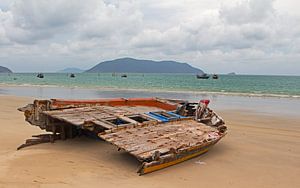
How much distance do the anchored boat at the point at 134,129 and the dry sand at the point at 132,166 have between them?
0.31m

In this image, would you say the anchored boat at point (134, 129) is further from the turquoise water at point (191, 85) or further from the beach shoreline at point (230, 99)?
the turquoise water at point (191, 85)

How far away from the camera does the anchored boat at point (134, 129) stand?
6875mm

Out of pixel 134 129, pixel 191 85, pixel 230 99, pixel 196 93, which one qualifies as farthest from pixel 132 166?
pixel 191 85

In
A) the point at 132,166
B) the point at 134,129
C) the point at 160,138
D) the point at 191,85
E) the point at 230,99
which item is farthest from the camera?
the point at 191,85

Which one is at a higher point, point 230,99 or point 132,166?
point 230,99

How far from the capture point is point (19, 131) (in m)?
11.2

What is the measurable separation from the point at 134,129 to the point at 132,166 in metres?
1.08

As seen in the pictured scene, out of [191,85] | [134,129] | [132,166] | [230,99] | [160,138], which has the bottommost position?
[132,166]

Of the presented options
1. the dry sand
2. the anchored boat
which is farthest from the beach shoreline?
the anchored boat

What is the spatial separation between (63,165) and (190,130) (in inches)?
138

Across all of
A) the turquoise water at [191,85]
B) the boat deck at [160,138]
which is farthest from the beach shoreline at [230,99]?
the boat deck at [160,138]

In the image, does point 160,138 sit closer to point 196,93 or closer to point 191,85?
point 196,93

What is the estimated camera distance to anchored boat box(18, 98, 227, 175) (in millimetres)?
6875

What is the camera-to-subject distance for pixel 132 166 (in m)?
7.13
